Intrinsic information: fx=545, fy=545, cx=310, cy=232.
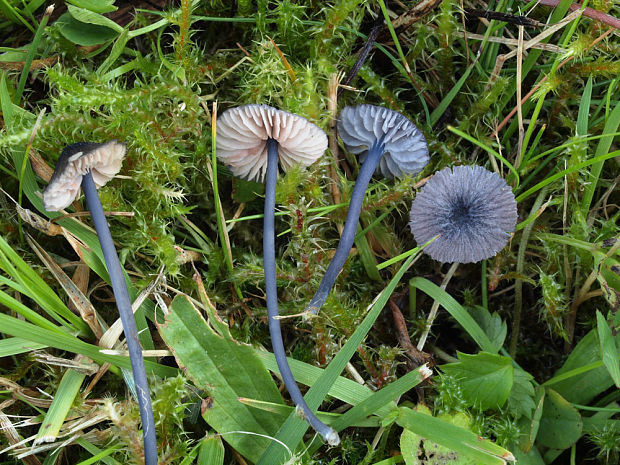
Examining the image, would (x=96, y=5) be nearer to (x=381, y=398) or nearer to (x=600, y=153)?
(x=381, y=398)

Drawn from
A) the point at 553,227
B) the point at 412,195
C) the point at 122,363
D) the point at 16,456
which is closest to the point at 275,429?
the point at 122,363

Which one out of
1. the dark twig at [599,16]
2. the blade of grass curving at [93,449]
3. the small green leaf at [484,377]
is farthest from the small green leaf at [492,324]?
the blade of grass curving at [93,449]

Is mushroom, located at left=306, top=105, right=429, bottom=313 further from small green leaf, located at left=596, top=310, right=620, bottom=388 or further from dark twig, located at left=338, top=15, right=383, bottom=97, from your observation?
small green leaf, located at left=596, top=310, right=620, bottom=388

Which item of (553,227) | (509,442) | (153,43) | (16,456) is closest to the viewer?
(16,456)

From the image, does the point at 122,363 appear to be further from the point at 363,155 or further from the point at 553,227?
the point at 553,227

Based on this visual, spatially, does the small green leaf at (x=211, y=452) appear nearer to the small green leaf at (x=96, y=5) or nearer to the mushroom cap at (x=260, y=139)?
the mushroom cap at (x=260, y=139)

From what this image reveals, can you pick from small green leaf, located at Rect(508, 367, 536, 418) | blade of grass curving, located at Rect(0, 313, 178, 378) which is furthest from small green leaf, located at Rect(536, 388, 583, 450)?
blade of grass curving, located at Rect(0, 313, 178, 378)
